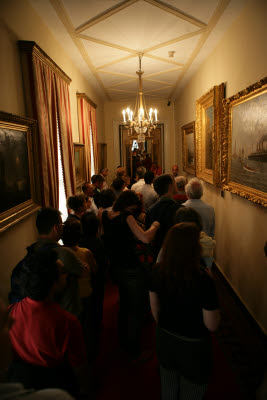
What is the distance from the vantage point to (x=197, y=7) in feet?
10.7

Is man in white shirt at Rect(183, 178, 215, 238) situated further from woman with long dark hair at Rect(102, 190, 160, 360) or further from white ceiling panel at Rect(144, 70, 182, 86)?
white ceiling panel at Rect(144, 70, 182, 86)

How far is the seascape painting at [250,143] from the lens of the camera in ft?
9.29

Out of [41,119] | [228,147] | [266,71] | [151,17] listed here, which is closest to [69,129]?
[41,119]

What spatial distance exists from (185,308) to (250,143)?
238 centimetres

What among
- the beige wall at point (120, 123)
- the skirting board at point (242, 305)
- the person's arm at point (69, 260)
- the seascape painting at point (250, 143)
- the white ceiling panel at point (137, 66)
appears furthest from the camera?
the beige wall at point (120, 123)

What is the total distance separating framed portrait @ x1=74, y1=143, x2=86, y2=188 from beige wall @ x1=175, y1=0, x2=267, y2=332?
2.81 meters

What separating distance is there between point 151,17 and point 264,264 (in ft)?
11.8

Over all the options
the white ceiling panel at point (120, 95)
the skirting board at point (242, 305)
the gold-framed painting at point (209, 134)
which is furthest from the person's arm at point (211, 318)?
the white ceiling panel at point (120, 95)

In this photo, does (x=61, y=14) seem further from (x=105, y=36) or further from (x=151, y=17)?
(x=151, y=17)

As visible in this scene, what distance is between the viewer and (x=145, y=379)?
2547 millimetres

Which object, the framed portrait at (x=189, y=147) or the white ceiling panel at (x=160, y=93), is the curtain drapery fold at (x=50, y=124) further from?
the white ceiling panel at (x=160, y=93)

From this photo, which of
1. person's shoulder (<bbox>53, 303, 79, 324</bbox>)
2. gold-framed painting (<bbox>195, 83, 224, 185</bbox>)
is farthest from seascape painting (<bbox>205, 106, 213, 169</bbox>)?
person's shoulder (<bbox>53, 303, 79, 324</bbox>)

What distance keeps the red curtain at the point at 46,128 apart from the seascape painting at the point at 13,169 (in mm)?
296

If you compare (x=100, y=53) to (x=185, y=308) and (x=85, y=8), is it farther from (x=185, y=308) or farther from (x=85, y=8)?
(x=185, y=308)
